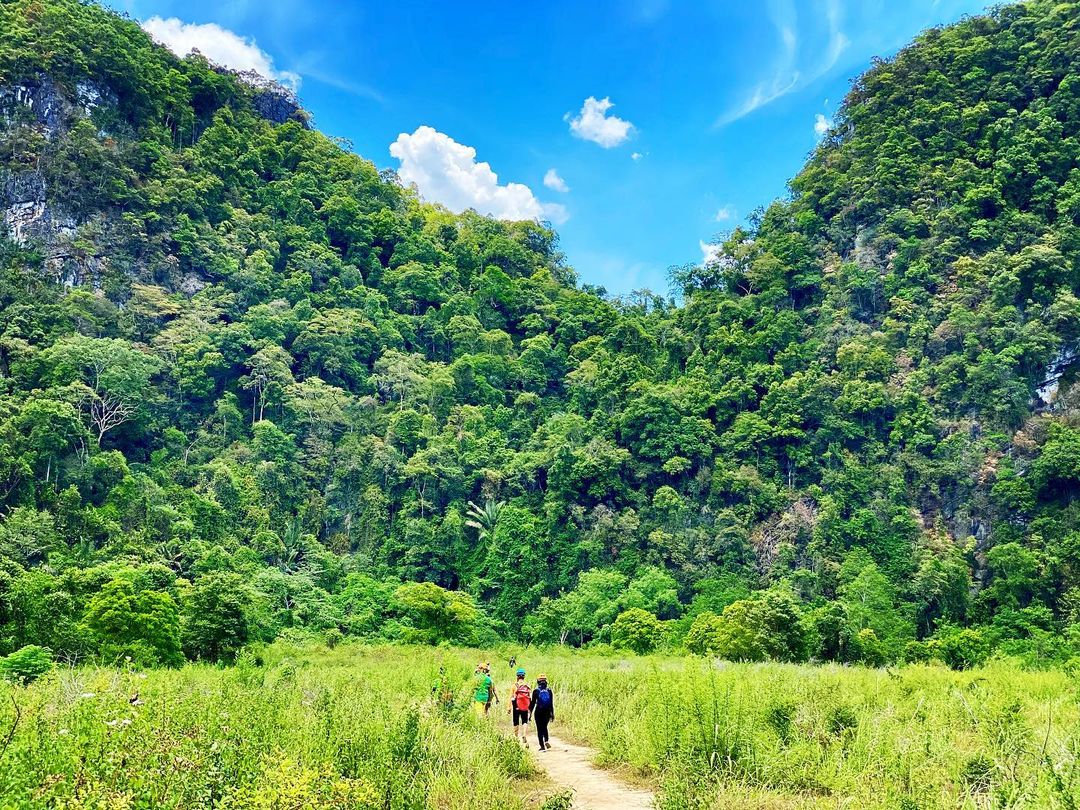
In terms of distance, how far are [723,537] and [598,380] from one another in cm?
1471

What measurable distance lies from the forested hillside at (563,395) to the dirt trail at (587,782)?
613 inches

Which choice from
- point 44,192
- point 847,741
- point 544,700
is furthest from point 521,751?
point 44,192

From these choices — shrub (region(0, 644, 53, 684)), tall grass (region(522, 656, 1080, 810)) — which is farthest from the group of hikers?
shrub (region(0, 644, 53, 684))

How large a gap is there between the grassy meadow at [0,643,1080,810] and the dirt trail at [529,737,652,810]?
26cm

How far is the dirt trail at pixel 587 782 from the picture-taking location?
A: 7180mm

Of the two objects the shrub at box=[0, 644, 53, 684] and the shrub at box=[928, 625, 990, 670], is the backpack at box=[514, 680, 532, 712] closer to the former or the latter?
the shrub at box=[0, 644, 53, 684]

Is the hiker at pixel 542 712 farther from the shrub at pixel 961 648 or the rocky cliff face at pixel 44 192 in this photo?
the rocky cliff face at pixel 44 192

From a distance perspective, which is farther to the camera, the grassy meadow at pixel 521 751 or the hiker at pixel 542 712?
the hiker at pixel 542 712

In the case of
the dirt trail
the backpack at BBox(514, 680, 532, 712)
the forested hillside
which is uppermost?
the forested hillside

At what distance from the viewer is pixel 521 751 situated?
8.32 m

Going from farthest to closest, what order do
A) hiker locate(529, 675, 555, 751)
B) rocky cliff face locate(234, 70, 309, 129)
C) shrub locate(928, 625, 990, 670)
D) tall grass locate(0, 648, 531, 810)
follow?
1. rocky cliff face locate(234, 70, 309, 129)
2. shrub locate(928, 625, 990, 670)
3. hiker locate(529, 675, 555, 751)
4. tall grass locate(0, 648, 531, 810)

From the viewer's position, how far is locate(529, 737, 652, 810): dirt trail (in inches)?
283

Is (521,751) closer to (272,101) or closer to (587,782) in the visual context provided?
(587,782)

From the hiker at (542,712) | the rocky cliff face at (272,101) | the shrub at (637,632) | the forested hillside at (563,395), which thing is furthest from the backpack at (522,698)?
the rocky cliff face at (272,101)
